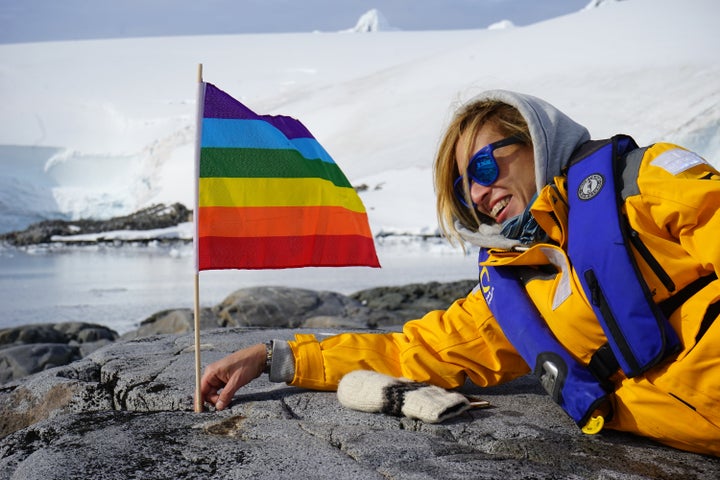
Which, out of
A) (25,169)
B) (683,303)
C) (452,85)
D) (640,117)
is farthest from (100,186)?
(683,303)

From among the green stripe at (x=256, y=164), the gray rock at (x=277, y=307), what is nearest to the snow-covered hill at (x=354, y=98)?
the gray rock at (x=277, y=307)

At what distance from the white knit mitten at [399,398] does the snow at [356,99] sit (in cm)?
837

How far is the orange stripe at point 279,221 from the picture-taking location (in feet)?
6.89

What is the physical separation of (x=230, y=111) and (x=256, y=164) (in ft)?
0.57

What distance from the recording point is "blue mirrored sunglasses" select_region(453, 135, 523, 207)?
1.89m

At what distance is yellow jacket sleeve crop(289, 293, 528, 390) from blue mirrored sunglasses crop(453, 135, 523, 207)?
0.42 meters

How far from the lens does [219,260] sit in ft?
6.91

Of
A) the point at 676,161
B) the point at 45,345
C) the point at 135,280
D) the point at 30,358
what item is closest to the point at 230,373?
the point at 676,161

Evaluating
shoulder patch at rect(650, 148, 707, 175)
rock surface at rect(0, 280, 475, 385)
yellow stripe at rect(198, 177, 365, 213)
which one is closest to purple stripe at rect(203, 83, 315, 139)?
yellow stripe at rect(198, 177, 365, 213)

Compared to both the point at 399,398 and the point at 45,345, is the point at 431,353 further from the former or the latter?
the point at 45,345

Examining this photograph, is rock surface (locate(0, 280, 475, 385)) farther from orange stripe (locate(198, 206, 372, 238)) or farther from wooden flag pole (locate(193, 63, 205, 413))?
wooden flag pole (locate(193, 63, 205, 413))

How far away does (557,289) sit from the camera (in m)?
1.82

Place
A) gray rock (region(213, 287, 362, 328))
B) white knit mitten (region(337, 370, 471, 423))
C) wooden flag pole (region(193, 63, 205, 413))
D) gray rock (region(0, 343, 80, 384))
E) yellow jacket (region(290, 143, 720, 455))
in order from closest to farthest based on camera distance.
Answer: yellow jacket (region(290, 143, 720, 455)), white knit mitten (region(337, 370, 471, 423)), wooden flag pole (region(193, 63, 205, 413)), gray rock (region(0, 343, 80, 384)), gray rock (region(213, 287, 362, 328))

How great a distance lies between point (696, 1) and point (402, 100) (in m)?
11.5
